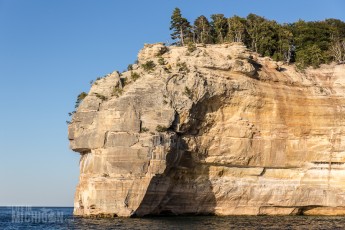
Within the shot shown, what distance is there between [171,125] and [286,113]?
434 inches

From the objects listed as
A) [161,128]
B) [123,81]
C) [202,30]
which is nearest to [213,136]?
[161,128]

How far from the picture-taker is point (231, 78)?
41.7 m

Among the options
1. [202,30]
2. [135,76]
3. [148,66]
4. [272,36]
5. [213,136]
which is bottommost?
[213,136]

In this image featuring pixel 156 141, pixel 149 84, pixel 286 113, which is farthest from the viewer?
pixel 286 113

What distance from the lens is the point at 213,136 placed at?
40812 millimetres

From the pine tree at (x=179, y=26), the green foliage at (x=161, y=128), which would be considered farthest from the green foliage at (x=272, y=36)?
the green foliage at (x=161, y=128)

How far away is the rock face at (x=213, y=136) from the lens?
36.7m

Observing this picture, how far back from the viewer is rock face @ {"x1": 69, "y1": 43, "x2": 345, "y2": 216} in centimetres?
3669

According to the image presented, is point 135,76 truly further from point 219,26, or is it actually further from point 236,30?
point 219,26

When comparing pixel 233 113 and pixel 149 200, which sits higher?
pixel 233 113

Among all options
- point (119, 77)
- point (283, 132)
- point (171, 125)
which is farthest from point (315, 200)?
point (119, 77)

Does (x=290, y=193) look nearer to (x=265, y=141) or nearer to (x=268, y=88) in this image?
(x=265, y=141)

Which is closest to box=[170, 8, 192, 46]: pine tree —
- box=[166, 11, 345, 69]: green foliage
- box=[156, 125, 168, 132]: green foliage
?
box=[166, 11, 345, 69]: green foliage

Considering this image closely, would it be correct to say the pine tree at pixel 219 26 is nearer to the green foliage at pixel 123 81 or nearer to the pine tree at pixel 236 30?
the pine tree at pixel 236 30
